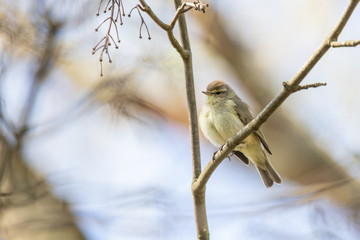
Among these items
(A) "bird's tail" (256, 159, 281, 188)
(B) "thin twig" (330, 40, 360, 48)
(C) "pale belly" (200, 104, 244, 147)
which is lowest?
(A) "bird's tail" (256, 159, 281, 188)

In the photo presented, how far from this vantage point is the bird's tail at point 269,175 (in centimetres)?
568

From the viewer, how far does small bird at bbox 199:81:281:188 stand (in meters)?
5.14

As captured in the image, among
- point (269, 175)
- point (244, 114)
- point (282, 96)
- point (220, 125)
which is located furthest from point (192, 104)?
point (269, 175)

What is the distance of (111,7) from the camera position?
9.42ft

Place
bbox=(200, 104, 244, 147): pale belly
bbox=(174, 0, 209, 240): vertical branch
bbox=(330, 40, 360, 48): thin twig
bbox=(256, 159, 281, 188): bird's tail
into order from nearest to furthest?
bbox=(330, 40, 360, 48): thin twig → bbox=(174, 0, 209, 240): vertical branch → bbox=(200, 104, 244, 147): pale belly → bbox=(256, 159, 281, 188): bird's tail

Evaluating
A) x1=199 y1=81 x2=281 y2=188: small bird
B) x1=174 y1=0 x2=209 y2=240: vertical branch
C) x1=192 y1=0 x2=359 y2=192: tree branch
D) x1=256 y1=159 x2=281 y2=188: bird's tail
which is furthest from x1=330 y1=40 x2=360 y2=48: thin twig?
x1=256 y1=159 x2=281 y2=188: bird's tail

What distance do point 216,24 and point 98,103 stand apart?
3.71 m

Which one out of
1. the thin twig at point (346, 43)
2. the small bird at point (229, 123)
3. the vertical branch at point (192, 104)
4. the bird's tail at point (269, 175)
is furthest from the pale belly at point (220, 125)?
the thin twig at point (346, 43)

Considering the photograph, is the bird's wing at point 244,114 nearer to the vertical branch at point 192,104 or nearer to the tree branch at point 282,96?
the vertical branch at point 192,104

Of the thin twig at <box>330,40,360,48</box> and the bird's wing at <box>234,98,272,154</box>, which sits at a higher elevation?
the thin twig at <box>330,40,360,48</box>

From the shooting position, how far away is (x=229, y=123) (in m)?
5.14

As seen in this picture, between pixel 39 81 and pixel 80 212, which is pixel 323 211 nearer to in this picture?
pixel 80 212

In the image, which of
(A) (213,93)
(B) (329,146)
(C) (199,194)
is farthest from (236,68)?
(C) (199,194)

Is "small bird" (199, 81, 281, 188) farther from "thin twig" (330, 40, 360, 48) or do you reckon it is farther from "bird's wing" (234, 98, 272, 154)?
"thin twig" (330, 40, 360, 48)
